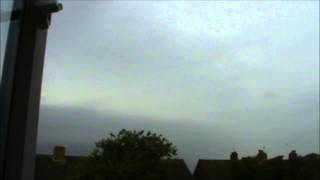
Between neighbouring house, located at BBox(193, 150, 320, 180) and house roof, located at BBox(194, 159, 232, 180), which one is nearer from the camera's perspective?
neighbouring house, located at BBox(193, 150, 320, 180)

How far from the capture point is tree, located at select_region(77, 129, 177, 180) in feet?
59.0

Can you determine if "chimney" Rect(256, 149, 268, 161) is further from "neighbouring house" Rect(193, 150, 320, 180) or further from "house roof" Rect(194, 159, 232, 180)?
"house roof" Rect(194, 159, 232, 180)

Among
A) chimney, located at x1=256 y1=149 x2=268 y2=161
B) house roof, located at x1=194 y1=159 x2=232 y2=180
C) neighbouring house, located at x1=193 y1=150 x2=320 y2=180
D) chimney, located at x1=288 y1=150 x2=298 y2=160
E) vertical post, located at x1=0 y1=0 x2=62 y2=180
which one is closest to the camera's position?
vertical post, located at x1=0 y1=0 x2=62 y2=180

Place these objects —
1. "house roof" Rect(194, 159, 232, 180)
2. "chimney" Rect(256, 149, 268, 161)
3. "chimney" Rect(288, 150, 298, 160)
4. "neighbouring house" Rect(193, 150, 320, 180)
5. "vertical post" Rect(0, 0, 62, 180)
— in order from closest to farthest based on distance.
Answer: "vertical post" Rect(0, 0, 62, 180) < "neighbouring house" Rect(193, 150, 320, 180) < "chimney" Rect(288, 150, 298, 160) < "chimney" Rect(256, 149, 268, 161) < "house roof" Rect(194, 159, 232, 180)

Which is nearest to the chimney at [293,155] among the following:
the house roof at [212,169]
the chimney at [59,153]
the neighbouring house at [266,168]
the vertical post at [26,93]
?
the neighbouring house at [266,168]

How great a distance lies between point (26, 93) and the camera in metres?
1.20

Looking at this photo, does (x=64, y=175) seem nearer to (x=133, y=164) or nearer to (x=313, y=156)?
(x=133, y=164)

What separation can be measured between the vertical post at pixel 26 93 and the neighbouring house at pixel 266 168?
1589cm

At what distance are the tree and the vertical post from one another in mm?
16648

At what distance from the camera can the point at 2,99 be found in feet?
3.85

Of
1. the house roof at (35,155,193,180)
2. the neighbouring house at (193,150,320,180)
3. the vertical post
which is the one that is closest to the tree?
the house roof at (35,155,193,180)

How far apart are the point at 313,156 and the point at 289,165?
137 centimetres

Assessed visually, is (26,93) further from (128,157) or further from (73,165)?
(73,165)

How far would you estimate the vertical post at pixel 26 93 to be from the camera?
1.15m
